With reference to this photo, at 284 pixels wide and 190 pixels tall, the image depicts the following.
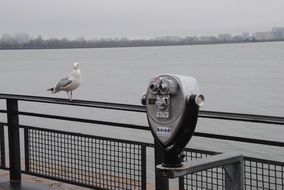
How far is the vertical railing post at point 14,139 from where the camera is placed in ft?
19.5

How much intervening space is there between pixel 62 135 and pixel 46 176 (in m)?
0.52

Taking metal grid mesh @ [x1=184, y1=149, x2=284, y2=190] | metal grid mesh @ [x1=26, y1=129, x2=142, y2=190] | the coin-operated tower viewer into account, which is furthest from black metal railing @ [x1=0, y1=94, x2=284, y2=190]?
the coin-operated tower viewer

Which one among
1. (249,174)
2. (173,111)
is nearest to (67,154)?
(249,174)

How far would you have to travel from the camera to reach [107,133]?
18.0 m

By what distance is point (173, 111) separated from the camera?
2.69m

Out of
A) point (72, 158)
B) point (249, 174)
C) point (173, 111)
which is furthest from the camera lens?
point (72, 158)

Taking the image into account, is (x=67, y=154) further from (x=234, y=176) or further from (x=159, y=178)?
(x=234, y=176)

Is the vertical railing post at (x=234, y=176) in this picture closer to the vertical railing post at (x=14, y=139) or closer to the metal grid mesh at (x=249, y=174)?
the metal grid mesh at (x=249, y=174)

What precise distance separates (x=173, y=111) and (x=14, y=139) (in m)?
3.71

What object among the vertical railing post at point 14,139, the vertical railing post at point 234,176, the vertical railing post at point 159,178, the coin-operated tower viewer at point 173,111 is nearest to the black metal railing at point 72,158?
the vertical railing post at point 14,139

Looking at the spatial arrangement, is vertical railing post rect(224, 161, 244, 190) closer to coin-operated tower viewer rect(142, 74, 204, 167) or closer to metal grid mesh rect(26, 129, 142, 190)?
coin-operated tower viewer rect(142, 74, 204, 167)

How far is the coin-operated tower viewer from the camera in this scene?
8.77ft

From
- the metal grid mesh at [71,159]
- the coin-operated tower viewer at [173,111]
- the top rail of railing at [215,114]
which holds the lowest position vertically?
the metal grid mesh at [71,159]

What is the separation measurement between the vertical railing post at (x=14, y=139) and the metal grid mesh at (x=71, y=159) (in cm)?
12
